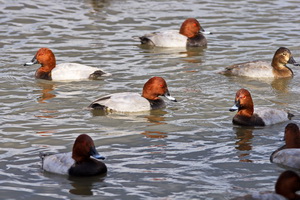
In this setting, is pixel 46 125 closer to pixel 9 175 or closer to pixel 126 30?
pixel 9 175

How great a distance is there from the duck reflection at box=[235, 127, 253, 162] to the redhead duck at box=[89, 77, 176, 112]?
1.69 meters

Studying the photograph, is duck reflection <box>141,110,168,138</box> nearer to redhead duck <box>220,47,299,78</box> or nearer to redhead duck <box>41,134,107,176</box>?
redhead duck <box>41,134,107,176</box>

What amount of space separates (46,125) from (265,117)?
3.22 m

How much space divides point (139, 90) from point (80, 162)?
14.9 ft

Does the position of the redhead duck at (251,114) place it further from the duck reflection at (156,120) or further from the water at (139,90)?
the duck reflection at (156,120)

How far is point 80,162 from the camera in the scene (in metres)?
8.87

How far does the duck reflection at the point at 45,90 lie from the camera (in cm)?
1274

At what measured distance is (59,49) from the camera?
54.5ft

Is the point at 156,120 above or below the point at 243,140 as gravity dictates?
above

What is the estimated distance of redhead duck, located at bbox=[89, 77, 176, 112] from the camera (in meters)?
11.7

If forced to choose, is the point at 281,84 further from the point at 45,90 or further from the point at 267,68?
the point at 45,90

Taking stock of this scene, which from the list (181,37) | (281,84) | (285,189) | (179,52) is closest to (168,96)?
(281,84)

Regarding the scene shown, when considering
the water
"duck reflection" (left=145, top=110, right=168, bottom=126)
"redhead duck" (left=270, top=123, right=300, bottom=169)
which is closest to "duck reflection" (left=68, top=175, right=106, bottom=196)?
the water

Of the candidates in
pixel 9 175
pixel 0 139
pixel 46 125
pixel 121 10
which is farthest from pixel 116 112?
pixel 121 10
